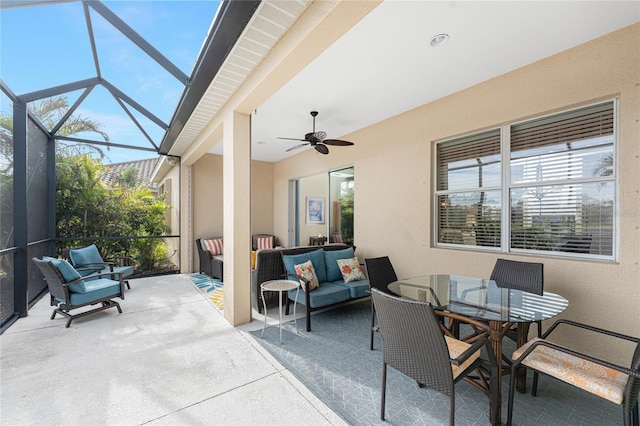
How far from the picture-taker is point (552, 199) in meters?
2.89

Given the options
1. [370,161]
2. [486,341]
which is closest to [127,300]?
[370,161]

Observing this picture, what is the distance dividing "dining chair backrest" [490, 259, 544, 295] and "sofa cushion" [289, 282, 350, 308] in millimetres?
1753

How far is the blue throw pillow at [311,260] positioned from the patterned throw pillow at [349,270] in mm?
274

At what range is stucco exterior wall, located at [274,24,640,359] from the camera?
234 centimetres

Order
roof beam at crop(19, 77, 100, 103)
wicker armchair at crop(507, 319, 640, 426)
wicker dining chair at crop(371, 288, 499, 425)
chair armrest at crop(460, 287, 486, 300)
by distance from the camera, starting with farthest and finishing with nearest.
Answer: roof beam at crop(19, 77, 100, 103), chair armrest at crop(460, 287, 486, 300), wicker dining chair at crop(371, 288, 499, 425), wicker armchair at crop(507, 319, 640, 426)

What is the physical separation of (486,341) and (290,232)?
19.2ft

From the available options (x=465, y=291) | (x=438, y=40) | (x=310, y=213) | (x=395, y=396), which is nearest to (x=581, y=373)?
(x=465, y=291)

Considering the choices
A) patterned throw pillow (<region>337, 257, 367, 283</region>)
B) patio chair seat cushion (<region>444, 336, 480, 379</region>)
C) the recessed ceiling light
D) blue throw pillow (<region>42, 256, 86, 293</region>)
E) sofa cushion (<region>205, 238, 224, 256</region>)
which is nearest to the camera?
patio chair seat cushion (<region>444, 336, 480, 379</region>)

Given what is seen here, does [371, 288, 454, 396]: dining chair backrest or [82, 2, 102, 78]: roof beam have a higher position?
[82, 2, 102, 78]: roof beam

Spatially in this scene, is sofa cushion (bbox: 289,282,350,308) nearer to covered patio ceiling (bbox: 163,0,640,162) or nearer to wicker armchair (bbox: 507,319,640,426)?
wicker armchair (bbox: 507,319,640,426)

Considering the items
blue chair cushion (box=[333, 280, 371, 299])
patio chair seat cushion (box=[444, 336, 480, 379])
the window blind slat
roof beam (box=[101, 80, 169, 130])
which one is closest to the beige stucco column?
blue chair cushion (box=[333, 280, 371, 299])

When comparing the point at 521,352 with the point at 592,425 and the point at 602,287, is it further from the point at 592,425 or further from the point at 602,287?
the point at 602,287

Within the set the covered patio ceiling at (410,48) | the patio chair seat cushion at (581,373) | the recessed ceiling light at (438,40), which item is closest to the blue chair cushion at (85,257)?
the covered patio ceiling at (410,48)

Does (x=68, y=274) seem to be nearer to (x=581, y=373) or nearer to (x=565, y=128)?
(x=581, y=373)
